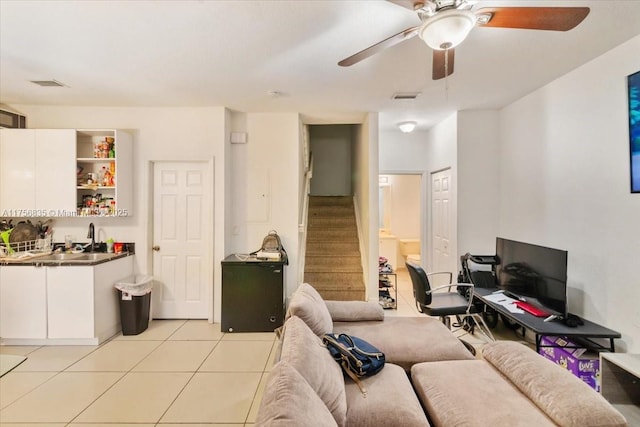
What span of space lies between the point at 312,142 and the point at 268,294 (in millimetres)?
4230

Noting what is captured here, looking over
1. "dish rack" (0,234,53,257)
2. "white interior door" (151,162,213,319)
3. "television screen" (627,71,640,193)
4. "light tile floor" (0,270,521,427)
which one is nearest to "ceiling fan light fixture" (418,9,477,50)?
"television screen" (627,71,640,193)

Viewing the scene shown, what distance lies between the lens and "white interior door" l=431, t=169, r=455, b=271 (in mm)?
4516

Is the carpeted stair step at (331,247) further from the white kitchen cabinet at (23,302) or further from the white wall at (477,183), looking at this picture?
the white kitchen cabinet at (23,302)

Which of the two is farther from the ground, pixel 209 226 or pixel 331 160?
pixel 331 160

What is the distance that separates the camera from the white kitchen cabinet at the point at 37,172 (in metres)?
3.55

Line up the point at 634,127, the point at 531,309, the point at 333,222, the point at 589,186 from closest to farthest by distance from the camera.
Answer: the point at 634,127, the point at 589,186, the point at 531,309, the point at 333,222

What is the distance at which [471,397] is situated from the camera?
1.61 metres

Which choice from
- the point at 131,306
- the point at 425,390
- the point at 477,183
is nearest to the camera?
the point at 425,390

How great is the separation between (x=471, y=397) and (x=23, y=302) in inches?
167

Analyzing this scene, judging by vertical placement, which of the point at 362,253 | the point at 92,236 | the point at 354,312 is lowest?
the point at 354,312

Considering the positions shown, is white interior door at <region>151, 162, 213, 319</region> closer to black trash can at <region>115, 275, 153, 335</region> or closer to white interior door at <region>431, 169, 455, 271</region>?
black trash can at <region>115, 275, 153, 335</region>

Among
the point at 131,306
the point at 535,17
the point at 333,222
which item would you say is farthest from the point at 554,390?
the point at 333,222

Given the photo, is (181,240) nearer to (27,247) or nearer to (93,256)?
(93,256)

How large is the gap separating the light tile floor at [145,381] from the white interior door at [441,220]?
133 centimetres
